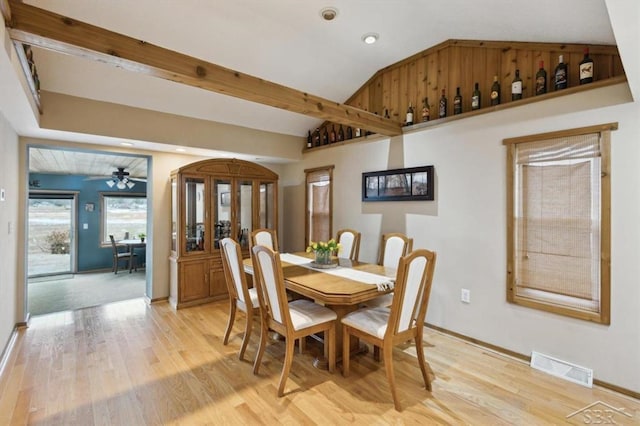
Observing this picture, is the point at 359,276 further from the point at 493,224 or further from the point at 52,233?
the point at 52,233

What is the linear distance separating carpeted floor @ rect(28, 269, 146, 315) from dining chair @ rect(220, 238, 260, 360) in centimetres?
276

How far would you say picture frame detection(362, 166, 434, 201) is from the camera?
11.3 feet

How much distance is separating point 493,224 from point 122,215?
8.34m

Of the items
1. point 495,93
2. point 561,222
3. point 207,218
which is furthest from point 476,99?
point 207,218

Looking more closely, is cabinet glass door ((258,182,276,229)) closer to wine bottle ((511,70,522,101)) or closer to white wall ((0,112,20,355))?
Answer: white wall ((0,112,20,355))

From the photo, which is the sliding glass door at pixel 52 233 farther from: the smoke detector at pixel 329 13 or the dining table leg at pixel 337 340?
the smoke detector at pixel 329 13

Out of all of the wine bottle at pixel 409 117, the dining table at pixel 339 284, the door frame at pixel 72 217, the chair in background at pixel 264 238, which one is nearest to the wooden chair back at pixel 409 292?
the dining table at pixel 339 284

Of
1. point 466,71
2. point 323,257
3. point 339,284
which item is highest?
point 466,71

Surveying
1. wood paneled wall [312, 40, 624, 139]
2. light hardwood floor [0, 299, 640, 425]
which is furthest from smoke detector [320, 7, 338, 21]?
light hardwood floor [0, 299, 640, 425]

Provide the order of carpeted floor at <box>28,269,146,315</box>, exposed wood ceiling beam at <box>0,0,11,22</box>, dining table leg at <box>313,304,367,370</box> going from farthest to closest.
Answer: carpeted floor at <box>28,269,146,315</box>
dining table leg at <box>313,304,367,370</box>
exposed wood ceiling beam at <box>0,0,11,22</box>

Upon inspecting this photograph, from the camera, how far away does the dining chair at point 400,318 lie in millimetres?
2053

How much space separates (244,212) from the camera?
477 cm

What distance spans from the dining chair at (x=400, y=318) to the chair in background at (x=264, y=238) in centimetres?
194

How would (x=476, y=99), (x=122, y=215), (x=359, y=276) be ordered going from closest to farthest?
(x=359, y=276)
(x=476, y=99)
(x=122, y=215)
